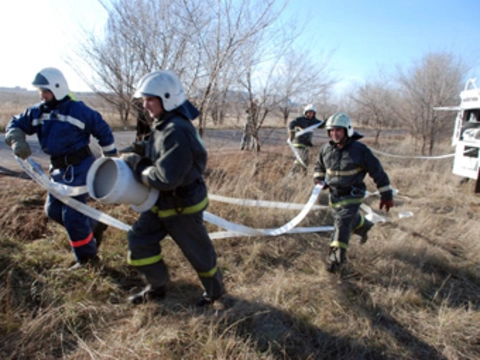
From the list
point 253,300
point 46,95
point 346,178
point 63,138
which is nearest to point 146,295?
point 253,300

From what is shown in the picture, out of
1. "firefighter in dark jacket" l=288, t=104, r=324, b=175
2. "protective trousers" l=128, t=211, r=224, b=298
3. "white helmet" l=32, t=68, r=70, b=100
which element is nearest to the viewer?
"protective trousers" l=128, t=211, r=224, b=298

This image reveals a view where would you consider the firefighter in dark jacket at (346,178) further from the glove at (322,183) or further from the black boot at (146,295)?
the black boot at (146,295)

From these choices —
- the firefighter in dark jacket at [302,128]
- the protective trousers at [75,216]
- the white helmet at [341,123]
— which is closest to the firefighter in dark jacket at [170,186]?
the protective trousers at [75,216]

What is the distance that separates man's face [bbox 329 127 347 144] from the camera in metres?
3.35

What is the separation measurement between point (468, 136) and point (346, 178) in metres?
5.47

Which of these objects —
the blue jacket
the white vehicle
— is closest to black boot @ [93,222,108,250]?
the blue jacket

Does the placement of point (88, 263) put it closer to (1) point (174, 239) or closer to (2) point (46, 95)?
(1) point (174, 239)

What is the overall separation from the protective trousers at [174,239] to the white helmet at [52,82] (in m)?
1.42

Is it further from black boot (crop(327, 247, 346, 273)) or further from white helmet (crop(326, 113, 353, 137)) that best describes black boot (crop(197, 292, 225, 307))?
white helmet (crop(326, 113, 353, 137))

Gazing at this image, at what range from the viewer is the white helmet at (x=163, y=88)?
212cm

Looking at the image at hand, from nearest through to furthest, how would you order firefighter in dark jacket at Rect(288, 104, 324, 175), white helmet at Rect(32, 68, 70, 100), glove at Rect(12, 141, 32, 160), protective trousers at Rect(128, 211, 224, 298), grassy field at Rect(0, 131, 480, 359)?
grassy field at Rect(0, 131, 480, 359), protective trousers at Rect(128, 211, 224, 298), white helmet at Rect(32, 68, 70, 100), glove at Rect(12, 141, 32, 160), firefighter in dark jacket at Rect(288, 104, 324, 175)

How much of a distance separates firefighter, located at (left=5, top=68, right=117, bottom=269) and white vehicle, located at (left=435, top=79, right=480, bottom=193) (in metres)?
7.14

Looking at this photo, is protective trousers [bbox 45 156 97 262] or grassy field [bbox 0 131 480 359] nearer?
grassy field [bbox 0 131 480 359]

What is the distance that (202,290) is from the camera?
2.89 meters
